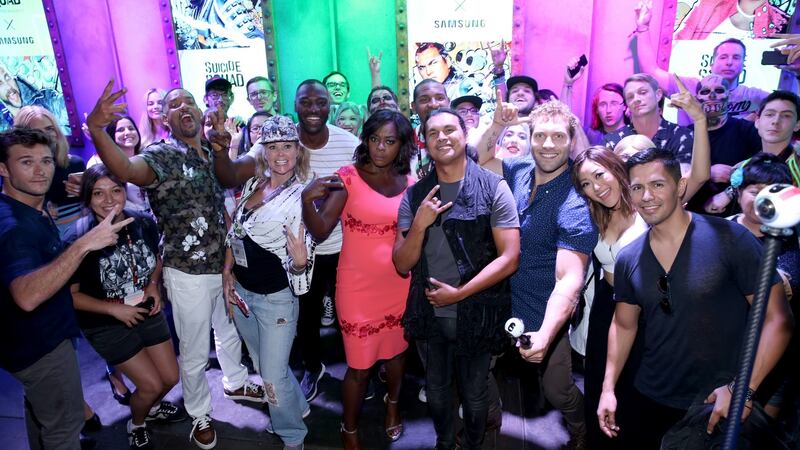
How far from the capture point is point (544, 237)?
2439mm

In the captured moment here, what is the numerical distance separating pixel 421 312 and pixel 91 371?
10.5ft

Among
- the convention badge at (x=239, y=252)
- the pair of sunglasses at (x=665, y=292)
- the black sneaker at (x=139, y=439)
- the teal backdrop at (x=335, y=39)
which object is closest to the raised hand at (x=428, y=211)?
the pair of sunglasses at (x=665, y=292)

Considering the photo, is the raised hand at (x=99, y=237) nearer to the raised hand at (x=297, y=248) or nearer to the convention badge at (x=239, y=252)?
the convention badge at (x=239, y=252)

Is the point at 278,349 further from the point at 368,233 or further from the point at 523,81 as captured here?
the point at 523,81

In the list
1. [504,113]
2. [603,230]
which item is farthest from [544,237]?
[504,113]

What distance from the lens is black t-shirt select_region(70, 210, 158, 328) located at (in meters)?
2.72

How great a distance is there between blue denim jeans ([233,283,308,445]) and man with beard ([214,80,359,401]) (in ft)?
1.94

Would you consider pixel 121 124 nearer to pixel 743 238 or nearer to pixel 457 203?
pixel 457 203

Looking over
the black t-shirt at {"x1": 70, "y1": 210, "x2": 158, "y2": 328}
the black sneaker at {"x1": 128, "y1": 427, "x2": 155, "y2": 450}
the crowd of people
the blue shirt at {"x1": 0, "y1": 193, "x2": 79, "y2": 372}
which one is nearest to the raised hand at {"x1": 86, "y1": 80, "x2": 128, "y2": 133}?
the crowd of people

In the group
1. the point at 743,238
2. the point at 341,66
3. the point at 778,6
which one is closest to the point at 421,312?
the point at 743,238

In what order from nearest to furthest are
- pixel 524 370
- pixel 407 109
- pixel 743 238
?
pixel 743 238 < pixel 524 370 < pixel 407 109

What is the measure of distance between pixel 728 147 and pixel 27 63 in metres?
7.34

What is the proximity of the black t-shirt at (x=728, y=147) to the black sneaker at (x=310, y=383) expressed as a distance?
314 cm

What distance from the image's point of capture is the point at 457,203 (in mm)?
2352
